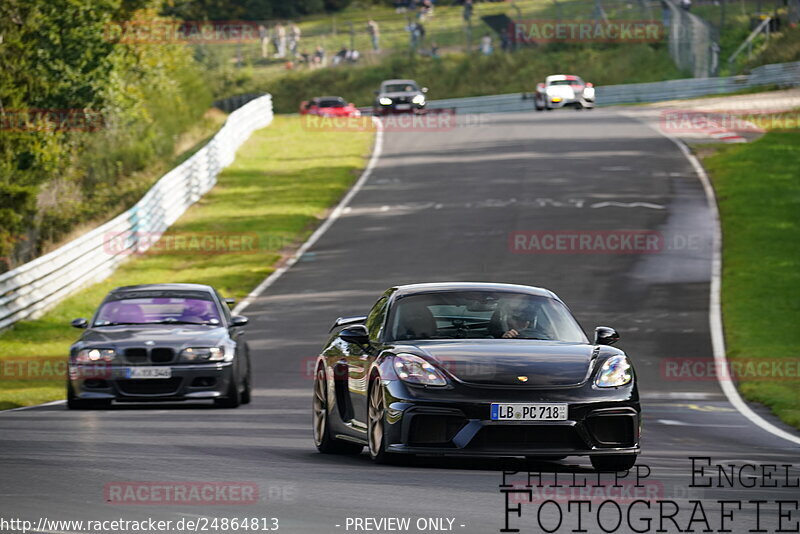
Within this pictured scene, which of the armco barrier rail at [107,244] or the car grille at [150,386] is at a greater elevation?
the car grille at [150,386]

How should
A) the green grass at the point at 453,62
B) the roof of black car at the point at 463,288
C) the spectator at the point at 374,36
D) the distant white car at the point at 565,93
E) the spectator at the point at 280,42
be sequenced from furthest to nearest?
the spectator at the point at 280,42 < the spectator at the point at 374,36 < the green grass at the point at 453,62 < the distant white car at the point at 565,93 < the roof of black car at the point at 463,288

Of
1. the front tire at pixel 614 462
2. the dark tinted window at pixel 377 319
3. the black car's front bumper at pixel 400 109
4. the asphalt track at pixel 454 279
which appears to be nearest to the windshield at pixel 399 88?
the black car's front bumper at pixel 400 109

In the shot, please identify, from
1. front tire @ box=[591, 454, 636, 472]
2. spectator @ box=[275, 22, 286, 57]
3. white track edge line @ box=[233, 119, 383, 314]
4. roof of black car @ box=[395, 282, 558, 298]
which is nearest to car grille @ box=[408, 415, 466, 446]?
front tire @ box=[591, 454, 636, 472]

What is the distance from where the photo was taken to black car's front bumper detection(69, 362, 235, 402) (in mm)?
16531

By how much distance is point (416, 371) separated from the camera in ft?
34.0

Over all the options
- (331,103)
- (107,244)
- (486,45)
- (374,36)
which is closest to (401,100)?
(331,103)

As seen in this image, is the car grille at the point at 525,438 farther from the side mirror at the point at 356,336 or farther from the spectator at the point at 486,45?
the spectator at the point at 486,45

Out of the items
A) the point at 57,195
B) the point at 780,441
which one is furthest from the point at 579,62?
the point at 780,441

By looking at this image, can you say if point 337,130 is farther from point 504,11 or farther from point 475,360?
point 475,360

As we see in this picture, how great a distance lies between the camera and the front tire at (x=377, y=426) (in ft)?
34.4

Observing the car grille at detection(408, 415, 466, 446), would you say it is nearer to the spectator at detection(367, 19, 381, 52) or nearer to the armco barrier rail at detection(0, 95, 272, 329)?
the armco barrier rail at detection(0, 95, 272, 329)

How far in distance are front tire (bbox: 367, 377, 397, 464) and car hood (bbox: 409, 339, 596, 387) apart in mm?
410

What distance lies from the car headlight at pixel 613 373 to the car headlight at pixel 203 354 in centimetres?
692

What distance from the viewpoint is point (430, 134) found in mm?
56344
